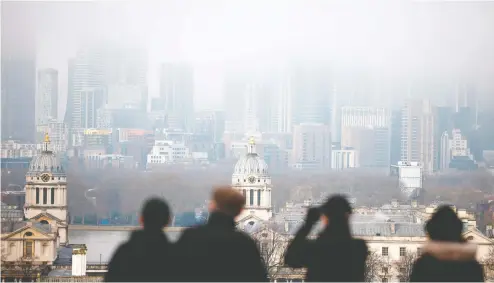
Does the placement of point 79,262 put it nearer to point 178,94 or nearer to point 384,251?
point 384,251

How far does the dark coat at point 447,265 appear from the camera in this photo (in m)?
8.10

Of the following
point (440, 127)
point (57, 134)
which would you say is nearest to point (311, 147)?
point (440, 127)

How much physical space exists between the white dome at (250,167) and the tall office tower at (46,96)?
7.22 metres

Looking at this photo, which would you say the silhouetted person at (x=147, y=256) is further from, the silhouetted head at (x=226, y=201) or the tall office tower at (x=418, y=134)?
the tall office tower at (x=418, y=134)

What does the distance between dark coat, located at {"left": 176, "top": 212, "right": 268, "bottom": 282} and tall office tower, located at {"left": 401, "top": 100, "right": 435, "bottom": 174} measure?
52.5m

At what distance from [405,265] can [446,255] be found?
30041 millimetres

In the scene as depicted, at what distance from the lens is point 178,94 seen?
5453cm

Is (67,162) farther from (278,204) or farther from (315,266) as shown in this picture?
(315,266)

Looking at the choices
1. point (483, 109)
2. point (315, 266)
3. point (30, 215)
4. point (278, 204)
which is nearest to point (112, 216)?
point (30, 215)

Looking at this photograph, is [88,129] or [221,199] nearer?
[221,199]

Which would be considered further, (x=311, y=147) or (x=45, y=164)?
(x=311, y=147)

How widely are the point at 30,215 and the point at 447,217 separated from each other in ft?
139

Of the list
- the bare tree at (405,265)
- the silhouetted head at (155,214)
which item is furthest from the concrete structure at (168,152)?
the silhouetted head at (155,214)

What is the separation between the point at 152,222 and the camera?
8.12m
